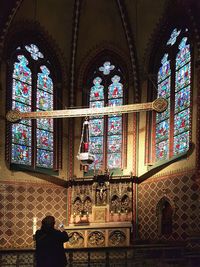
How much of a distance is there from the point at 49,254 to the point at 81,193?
11.3 m

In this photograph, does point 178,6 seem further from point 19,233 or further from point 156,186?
point 19,233

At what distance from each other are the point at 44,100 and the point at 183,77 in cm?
511

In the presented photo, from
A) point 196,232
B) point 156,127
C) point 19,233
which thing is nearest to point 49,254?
point 196,232

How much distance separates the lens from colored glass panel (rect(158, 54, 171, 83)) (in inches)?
786

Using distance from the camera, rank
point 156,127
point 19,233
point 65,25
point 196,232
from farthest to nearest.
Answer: point 65,25
point 156,127
point 19,233
point 196,232

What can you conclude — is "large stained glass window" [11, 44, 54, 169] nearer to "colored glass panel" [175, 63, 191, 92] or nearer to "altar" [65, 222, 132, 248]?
"altar" [65, 222, 132, 248]

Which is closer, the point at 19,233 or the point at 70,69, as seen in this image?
the point at 19,233

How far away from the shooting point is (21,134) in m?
19.8

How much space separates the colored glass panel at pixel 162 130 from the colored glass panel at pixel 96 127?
2.35 meters

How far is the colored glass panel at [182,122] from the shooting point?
18320 mm

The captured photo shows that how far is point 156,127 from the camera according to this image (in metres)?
19.9

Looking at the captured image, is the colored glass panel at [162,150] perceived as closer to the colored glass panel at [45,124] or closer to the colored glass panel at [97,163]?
the colored glass panel at [97,163]

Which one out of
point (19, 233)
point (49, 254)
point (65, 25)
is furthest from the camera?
point (65, 25)

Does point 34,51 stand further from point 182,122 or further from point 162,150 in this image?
point 182,122
